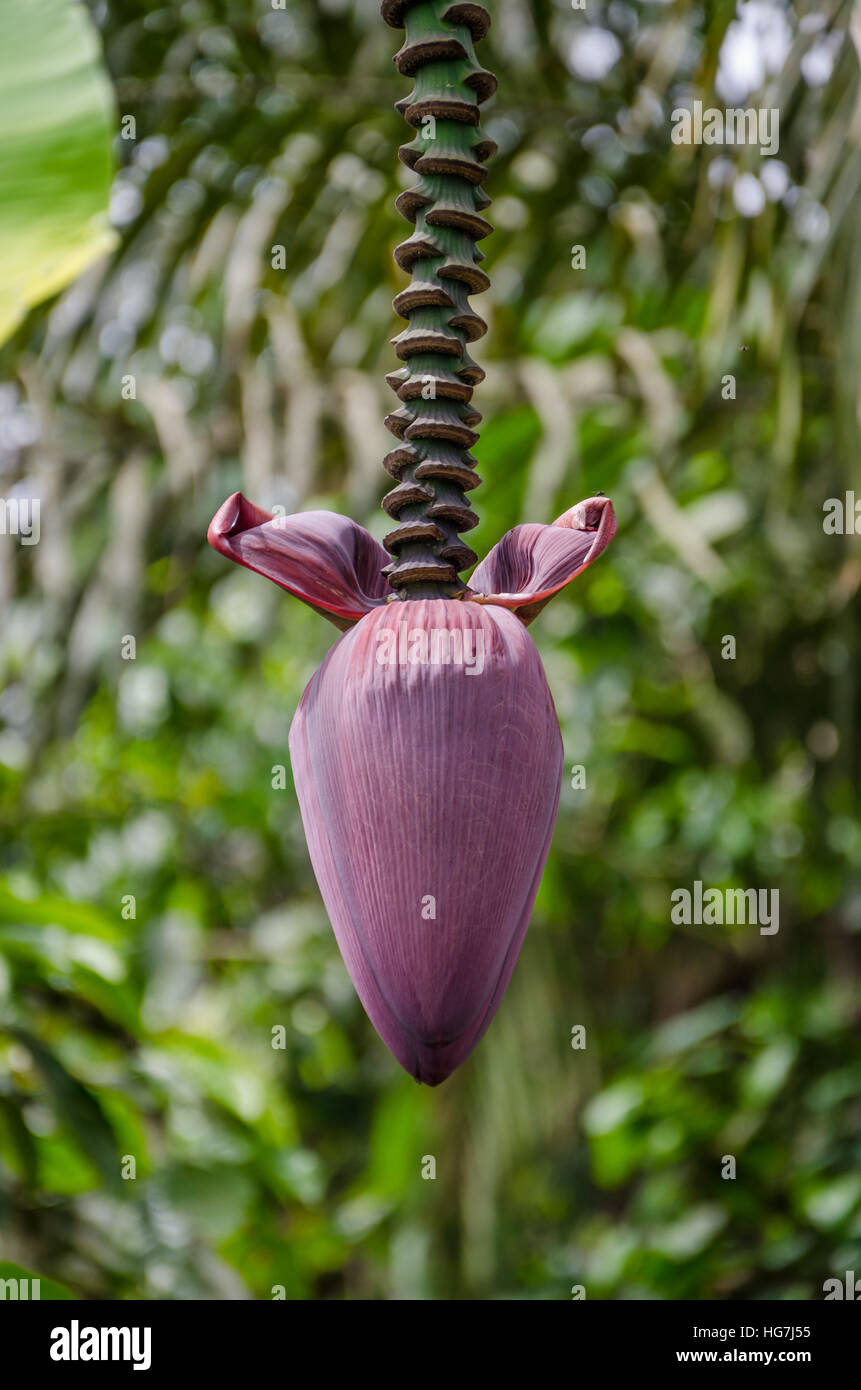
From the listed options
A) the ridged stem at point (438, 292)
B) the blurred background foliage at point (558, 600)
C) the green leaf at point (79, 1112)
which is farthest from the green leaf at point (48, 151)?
the green leaf at point (79, 1112)

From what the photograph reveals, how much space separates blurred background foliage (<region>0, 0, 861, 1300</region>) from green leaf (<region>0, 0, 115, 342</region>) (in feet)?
1.21

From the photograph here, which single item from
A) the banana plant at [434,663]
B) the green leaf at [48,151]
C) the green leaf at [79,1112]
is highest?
the green leaf at [48,151]

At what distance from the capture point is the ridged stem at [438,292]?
0.24 metres

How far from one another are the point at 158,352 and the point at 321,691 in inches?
44.1

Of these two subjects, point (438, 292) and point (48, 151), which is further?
point (48, 151)

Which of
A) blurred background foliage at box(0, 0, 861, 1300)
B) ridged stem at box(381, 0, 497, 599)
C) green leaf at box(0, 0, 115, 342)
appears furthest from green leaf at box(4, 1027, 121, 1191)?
ridged stem at box(381, 0, 497, 599)

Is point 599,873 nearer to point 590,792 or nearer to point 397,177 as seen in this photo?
point 590,792

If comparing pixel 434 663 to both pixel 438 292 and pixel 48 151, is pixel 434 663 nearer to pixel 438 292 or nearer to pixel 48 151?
pixel 438 292

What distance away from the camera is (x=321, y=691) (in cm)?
26

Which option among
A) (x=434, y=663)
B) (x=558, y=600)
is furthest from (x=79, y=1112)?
(x=434, y=663)

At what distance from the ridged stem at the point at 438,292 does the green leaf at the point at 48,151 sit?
0.64 feet

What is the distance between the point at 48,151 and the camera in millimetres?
421

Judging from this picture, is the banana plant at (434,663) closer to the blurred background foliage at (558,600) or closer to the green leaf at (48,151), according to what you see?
the green leaf at (48,151)

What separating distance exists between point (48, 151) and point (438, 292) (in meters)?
0.24
